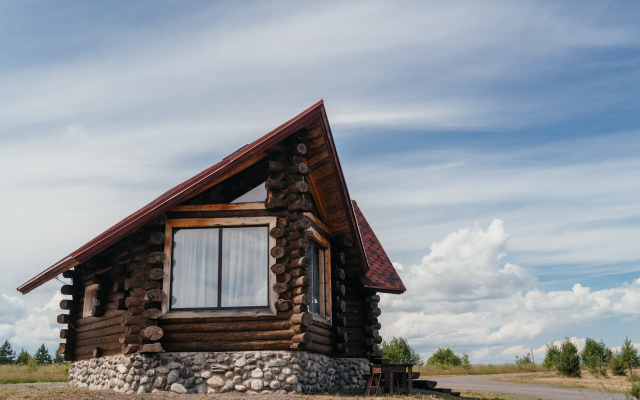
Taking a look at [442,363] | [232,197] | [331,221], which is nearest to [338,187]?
[331,221]

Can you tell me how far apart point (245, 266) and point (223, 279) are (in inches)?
22.6

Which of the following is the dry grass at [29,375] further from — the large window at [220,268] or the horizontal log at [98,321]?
the large window at [220,268]

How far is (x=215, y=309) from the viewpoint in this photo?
37.7ft

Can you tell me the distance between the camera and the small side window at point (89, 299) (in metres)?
14.8

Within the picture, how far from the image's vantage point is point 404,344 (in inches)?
1467

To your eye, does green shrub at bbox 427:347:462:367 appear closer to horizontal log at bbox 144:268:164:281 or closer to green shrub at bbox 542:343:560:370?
green shrub at bbox 542:343:560:370

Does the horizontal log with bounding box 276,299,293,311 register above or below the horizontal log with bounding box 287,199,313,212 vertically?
below

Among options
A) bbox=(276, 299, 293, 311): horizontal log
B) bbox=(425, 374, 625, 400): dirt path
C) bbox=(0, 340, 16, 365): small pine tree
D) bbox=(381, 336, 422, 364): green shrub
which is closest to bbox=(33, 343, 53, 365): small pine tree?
bbox=(0, 340, 16, 365): small pine tree

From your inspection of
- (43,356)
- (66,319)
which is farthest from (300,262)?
(43,356)

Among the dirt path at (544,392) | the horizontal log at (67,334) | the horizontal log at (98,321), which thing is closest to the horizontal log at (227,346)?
the horizontal log at (98,321)

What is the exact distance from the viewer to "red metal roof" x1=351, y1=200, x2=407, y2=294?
16.9 meters

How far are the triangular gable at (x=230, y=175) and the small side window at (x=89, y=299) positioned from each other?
53.7 inches

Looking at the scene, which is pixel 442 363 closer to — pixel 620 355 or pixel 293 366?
pixel 620 355

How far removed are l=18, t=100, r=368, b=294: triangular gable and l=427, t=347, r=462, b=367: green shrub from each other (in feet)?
98.4
